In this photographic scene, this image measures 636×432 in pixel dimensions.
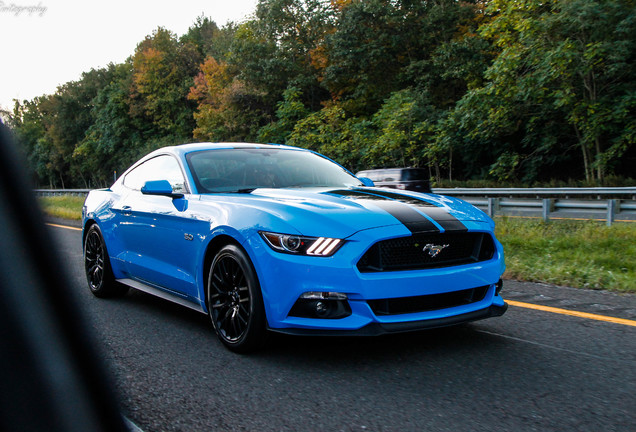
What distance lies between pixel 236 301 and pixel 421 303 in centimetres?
125

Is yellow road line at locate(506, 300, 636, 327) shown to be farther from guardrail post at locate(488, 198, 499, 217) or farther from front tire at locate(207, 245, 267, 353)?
guardrail post at locate(488, 198, 499, 217)

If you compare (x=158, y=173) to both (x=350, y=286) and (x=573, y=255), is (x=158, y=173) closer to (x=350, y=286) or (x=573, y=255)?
(x=350, y=286)

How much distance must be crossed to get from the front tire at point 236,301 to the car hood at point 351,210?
0.35 meters

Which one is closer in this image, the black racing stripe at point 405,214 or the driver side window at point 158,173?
the black racing stripe at point 405,214

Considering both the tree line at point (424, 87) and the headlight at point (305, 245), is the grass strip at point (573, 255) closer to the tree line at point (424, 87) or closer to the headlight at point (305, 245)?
the headlight at point (305, 245)

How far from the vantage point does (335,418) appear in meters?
2.78

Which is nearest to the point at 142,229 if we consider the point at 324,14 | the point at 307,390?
the point at 307,390

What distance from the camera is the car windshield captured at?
15.8 ft

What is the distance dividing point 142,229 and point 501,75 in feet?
68.3

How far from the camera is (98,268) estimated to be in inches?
238

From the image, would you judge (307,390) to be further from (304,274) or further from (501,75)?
(501,75)

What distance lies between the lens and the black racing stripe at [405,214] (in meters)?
3.69

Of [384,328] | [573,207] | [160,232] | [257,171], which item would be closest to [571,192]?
[573,207]

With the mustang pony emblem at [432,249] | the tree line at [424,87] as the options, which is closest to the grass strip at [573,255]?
the mustang pony emblem at [432,249]
